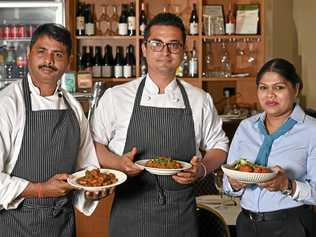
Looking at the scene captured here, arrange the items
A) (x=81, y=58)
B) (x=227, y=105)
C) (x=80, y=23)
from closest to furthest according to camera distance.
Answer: (x=80, y=23) < (x=81, y=58) < (x=227, y=105)

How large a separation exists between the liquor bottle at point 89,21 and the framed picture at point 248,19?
134cm

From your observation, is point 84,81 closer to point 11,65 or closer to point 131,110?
point 11,65

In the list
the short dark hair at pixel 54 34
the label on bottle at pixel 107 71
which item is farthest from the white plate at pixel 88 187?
the label on bottle at pixel 107 71

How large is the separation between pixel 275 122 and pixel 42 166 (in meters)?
0.83

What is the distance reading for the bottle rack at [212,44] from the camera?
464cm

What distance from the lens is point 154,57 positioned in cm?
189

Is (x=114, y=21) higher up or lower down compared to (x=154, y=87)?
higher up

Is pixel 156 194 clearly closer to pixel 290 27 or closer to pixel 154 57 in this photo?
pixel 154 57

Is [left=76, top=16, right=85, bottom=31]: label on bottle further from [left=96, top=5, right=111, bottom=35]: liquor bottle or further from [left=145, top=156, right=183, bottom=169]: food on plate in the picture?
[left=145, top=156, right=183, bottom=169]: food on plate

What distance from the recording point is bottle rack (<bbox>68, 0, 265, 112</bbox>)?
4.64 metres

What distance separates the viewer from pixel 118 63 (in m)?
4.76

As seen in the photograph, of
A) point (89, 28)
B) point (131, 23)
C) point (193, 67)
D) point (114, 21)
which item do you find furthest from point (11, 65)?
point (193, 67)

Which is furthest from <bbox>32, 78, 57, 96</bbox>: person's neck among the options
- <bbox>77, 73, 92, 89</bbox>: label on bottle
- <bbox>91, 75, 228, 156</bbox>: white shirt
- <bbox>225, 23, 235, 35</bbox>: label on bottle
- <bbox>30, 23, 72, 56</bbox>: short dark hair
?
<bbox>225, 23, 235, 35</bbox>: label on bottle

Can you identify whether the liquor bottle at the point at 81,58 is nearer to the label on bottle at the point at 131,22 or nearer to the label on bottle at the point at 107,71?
the label on bottle at the point at 107,71
